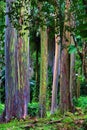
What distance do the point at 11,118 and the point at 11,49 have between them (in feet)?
8.20

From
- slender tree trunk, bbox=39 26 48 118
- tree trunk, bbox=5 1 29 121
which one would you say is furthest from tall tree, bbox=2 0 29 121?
slender tree trunk, bbox=39 26 48 118

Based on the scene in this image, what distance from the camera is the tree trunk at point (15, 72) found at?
13633 mm

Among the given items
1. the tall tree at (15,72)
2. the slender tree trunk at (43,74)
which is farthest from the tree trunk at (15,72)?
the slender tree trunk at (43,74)

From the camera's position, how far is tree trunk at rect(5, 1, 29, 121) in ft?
44.7

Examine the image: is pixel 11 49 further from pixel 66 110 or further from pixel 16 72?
pixel 66 110

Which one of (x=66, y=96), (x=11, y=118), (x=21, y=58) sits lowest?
(x=11, y=118)

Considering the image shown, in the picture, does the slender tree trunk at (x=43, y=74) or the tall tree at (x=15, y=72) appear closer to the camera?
the tall tree at (x=15, y=72)

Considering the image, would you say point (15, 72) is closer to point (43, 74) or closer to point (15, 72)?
point (15, 72)

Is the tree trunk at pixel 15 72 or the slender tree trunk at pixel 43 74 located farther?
the slender tree trunk at pixel 43 74

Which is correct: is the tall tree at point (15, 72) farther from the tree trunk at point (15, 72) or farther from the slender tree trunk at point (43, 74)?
the slender tree trunk at point (43, 74)

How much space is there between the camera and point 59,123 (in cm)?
927

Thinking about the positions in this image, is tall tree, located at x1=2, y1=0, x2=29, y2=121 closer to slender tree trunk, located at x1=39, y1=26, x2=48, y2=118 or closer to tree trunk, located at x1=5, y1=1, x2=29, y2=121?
tree trunk, located at x1=5, y1=1, x2=29, y2=121

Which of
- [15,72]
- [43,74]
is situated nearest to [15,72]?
[15,72]

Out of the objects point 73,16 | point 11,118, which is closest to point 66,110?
point 11,118
